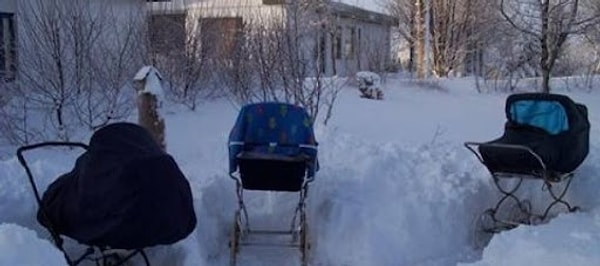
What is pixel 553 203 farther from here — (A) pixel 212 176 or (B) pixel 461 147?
(A) pixel 212 176

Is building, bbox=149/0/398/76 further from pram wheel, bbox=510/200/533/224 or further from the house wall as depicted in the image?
pram wheel, bbox=510/200/533/224

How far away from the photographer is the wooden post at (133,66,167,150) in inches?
283

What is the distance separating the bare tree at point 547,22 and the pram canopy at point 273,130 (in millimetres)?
11803

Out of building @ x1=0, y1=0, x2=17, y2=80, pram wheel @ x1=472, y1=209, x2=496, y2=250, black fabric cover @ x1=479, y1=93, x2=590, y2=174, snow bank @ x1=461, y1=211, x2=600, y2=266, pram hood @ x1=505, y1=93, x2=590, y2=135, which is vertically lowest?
pram wheel @ x1=472, y1=209, x2=496, y2=250

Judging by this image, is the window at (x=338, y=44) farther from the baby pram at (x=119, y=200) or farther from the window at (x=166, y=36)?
the baby pram at (x=119, y=200)

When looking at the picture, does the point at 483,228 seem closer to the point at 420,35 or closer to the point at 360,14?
the point at 420,35

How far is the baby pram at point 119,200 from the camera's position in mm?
4156

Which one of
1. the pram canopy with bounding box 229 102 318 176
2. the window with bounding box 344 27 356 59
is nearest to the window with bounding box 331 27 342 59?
the window with bounding box 344 27 356 59

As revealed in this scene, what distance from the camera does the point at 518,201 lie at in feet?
22.2

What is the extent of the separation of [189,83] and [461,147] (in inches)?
278

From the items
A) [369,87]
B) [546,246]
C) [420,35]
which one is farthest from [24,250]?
[420,35]

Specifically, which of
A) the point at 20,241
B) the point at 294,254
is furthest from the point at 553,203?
the point at 20,241

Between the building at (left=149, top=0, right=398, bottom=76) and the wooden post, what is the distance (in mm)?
3892

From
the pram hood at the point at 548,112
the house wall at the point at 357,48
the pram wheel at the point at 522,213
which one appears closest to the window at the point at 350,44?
the house wall at the point at 357,48
